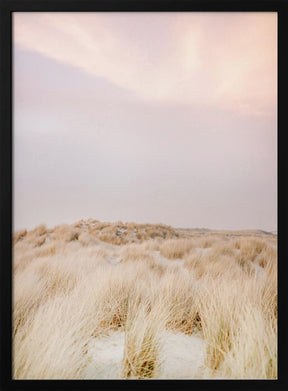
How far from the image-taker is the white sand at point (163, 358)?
1.79m

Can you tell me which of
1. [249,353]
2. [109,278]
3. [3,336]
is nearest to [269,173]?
[249,353]

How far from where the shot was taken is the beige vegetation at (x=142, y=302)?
5.87 feet

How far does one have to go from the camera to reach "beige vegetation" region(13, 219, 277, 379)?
5.87 ft

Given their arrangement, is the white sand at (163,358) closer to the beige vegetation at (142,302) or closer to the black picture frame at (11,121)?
the beige vegetation at (142,302)

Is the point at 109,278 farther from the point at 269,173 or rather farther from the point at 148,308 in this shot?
the point at 269,173

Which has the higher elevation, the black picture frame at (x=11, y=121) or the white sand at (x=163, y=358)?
the black picture frame at (x=11, y=121)

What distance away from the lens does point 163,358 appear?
1.79 meters

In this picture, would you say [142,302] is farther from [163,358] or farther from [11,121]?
[11,121]

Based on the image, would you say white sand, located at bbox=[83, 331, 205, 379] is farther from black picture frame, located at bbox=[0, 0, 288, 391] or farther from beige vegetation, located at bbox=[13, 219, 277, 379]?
black picture frame, located at bbox=[0, 0, 288, 391]

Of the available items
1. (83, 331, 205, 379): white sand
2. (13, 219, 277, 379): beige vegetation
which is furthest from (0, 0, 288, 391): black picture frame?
(83, 331, 205, 379): white sand

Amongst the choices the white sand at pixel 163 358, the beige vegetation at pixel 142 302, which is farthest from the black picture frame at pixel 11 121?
the white sand at pixel 163 358

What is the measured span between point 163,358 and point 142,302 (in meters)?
0.32

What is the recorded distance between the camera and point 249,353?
1770 millimetres

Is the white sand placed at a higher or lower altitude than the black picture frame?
lower
